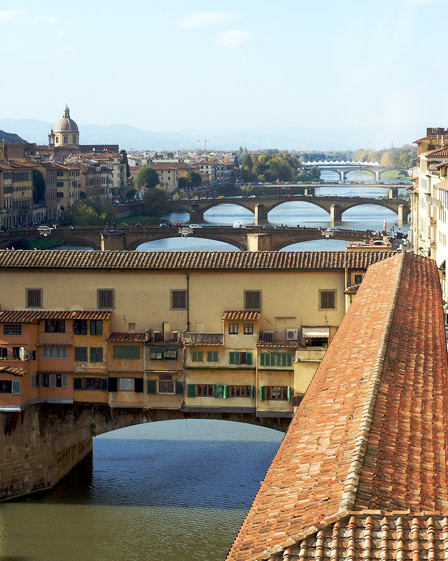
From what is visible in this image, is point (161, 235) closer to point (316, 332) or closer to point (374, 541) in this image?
point (316, 332)

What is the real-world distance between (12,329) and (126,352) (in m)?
2.05

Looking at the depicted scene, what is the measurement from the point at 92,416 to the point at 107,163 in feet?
281

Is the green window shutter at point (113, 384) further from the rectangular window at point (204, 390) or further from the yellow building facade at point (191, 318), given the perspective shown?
the rectangular window at point (204, 390)

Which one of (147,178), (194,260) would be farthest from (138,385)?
(147,178)

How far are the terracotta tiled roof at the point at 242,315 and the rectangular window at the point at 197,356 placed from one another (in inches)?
29.8

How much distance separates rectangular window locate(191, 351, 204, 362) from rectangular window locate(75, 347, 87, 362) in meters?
1.95

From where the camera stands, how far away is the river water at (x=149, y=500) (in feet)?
59.2

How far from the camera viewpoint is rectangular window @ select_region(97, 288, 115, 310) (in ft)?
66.9

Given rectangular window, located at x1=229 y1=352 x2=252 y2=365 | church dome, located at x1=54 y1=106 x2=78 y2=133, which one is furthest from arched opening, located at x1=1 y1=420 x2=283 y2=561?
church dome, located at x1=54 y1=106 x2=78 y2=133

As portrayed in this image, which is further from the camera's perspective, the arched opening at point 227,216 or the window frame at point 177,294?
the arched opening at point 227,216

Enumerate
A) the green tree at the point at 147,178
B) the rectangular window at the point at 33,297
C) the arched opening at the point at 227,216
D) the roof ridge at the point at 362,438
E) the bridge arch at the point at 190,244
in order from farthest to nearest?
the green tree at the point at 147,178 < the arched opening at the point at 227,216 < the bridge arch at the point at 190,244 < the rectangular window at the point at 33,297 < the roof ridge at the point at 362,438

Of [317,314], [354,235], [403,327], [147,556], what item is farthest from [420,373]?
[354,235]

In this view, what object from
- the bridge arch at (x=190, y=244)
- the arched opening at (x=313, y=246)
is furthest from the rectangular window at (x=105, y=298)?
the arched opening at (x=313, y=246)

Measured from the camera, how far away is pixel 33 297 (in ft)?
67.7
